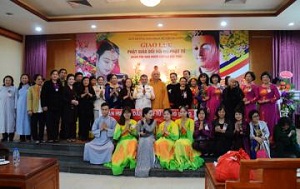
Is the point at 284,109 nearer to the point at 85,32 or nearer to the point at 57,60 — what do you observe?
the point at 85,32

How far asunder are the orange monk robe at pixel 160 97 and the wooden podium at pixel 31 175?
3134mm

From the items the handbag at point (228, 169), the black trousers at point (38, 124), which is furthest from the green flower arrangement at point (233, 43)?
the handbag at point (228, 169)

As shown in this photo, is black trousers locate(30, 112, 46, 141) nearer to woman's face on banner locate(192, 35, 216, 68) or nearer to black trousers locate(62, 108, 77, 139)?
black trousers locate(62, 108, 77, 139)

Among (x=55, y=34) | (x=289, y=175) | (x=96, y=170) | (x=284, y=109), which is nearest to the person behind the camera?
(x=289, y=175)

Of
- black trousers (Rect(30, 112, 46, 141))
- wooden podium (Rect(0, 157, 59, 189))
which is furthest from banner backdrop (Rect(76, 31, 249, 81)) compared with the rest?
wooden podium (Rect(0, 157, 59, 189))

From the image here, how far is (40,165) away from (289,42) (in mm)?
8069

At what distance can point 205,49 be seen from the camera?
8633 mm

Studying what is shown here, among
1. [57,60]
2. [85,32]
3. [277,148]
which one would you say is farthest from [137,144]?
[57,60]

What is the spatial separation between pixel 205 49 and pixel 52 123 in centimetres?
501

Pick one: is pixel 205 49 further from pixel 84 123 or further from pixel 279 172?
pixel 279 172

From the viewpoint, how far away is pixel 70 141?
221 inches

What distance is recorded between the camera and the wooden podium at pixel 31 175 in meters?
2.40

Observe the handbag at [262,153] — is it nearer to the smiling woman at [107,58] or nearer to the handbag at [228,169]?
the handbag at [228,169]

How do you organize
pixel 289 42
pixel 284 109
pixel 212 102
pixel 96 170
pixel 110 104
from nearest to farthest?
pixel 96 170 < pixel 212 102 < pixel 110 104 < pixel 284 109 < pixel 289 42
